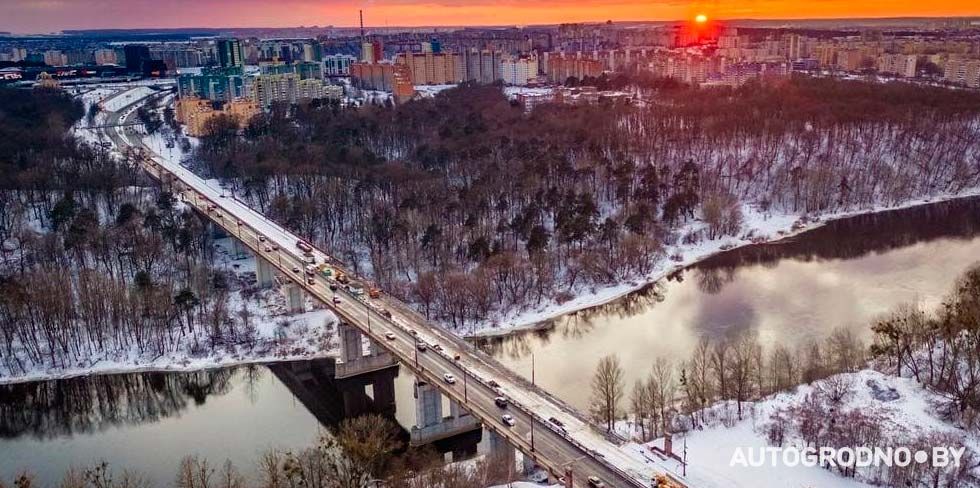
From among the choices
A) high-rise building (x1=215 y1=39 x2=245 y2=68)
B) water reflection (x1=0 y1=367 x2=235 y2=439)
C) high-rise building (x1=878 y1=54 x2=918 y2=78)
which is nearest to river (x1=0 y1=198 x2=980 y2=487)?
water reflection (x1=0 y1=367 x2=235 y2=439)

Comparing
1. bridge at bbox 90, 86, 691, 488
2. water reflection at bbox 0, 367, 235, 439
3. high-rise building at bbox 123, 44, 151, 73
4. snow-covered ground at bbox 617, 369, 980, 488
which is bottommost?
water reflection at bbox 0, 367, 235, 439

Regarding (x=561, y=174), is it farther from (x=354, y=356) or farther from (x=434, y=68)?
(x=434, y=68)

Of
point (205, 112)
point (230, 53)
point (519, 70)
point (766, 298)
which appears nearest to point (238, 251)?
point (766, 298)

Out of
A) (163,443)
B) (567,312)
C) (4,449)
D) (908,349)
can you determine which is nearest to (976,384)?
(908,349)

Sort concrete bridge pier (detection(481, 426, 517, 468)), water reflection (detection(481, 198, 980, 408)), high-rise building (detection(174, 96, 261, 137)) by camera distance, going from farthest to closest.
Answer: high-rise building (detection(174, 96, 261, 137)) → water reflection (detection(481, 198, 980, 408)) → concrete bridge pier (detection(481, 426, 517, 468))

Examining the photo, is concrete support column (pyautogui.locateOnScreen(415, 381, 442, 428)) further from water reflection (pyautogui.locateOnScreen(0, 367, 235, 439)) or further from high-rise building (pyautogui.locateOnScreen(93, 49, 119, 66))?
high-rise building (pyautogui.locateOnScreen(93, 49, 119, 66))

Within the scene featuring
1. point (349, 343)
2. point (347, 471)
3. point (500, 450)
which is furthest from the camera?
point (349, 343)

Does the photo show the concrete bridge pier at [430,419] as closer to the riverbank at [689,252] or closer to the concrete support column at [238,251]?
the riverbank at [689,252]

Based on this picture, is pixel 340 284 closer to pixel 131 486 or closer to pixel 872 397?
pixel 131 486
